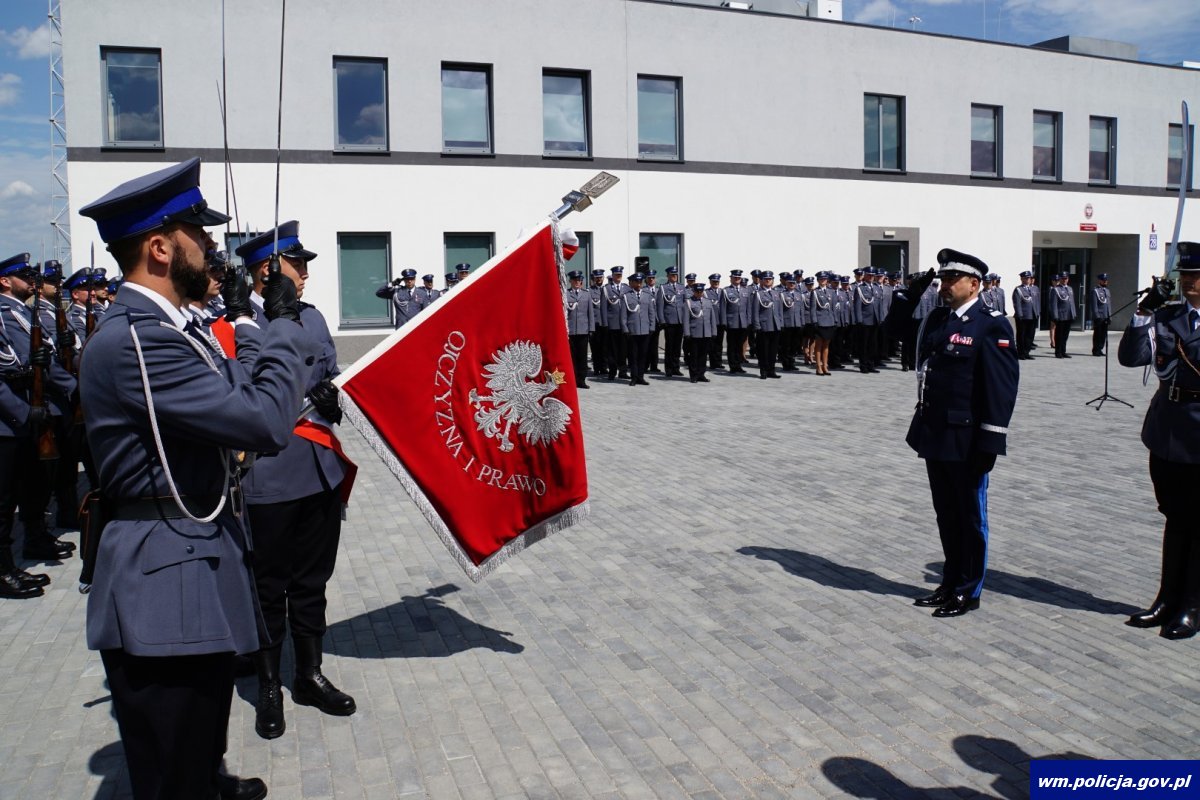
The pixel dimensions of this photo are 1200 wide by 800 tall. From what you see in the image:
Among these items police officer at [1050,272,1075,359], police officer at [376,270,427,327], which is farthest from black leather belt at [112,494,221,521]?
police officer at [1050,272,1075,359]

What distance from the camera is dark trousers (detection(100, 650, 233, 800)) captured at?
2.71 m

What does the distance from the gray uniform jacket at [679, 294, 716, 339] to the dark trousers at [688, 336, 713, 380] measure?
0.11 metres

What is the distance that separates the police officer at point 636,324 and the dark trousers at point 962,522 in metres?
13.9

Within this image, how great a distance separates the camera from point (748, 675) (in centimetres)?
496

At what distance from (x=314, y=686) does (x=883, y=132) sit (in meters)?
25.8

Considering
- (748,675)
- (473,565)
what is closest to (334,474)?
(473,565)

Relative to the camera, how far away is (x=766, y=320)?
2080cm

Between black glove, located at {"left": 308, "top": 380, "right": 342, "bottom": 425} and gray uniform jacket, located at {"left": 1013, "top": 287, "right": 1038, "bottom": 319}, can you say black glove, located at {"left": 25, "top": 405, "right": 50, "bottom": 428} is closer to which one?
black glove, located at {"left": 308, "top": 380, "right": 342, "bottom": 425}

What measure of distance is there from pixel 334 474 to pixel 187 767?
6.57 feet

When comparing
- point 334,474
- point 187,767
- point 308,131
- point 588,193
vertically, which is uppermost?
point 308,131

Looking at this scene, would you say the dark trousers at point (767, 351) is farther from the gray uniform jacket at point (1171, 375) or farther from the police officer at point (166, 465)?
the police officer at point (166, 465)

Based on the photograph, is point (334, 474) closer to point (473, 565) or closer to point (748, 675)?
point (473, 565)

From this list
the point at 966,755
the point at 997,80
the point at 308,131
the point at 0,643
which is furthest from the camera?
the point at 997,80

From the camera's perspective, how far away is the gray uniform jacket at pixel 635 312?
1980 cm
